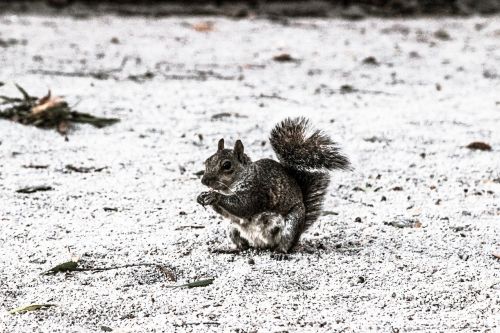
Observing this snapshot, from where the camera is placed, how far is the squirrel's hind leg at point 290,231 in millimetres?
3648

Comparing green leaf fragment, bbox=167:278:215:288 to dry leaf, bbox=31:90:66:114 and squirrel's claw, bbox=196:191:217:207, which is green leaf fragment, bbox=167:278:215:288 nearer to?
squirrel's claw, bbox=196:191:217:207

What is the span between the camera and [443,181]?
4.89 metres

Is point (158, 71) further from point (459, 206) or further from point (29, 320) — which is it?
point (29, 320)

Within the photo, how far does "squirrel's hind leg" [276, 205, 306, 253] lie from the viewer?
3.65 m

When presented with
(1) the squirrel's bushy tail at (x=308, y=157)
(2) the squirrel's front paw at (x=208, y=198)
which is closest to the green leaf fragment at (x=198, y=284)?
(2) the squirrel's front paw at (x=208, y=198)

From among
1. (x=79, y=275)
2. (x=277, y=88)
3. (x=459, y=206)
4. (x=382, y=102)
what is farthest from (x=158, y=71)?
(x=79, y=275)

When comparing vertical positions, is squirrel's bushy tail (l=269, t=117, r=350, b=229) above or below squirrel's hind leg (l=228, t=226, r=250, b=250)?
above

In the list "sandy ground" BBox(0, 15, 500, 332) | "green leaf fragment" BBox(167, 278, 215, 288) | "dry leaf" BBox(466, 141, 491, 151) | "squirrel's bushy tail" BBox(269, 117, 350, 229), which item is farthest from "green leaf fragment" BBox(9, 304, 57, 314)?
"dry leaf" BBox(466, 141, 491, 151)

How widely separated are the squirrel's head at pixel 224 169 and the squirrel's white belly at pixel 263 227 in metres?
0.17

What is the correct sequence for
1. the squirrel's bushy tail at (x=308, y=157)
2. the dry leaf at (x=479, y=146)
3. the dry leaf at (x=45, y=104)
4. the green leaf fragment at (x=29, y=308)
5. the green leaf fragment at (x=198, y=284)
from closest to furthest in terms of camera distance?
the green leaf fragment at (x=29, y=308)
the green leaf fragment at (x=198, y=284)
the squirrel's bushy tail at (x=308, y=157)
the dry leaf at (x=479, y=146)
the dry leaf at (x=45, y=104)

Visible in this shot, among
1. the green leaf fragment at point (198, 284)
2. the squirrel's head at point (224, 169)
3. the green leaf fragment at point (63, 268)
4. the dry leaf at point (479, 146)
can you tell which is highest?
the squirrel's head at point (224, 169)

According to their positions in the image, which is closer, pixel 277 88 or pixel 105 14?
pixel 277 88

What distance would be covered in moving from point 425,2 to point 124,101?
5.90 meters

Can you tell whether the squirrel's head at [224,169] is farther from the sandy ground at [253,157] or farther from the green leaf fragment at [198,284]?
the green leaf fragment at [198,284]
